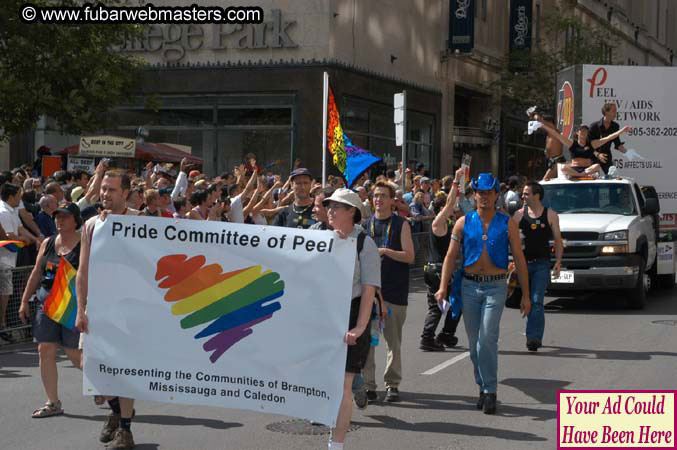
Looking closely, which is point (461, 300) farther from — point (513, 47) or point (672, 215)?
point (513, 47)

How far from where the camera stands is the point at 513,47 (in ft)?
147

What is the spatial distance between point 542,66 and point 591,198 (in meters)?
25.9

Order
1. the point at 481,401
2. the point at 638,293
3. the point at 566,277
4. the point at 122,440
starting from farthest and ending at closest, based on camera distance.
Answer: the point at 638,293, the point at 566,277, the point at 481,401, the point at 122,440

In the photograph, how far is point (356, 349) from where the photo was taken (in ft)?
23.9

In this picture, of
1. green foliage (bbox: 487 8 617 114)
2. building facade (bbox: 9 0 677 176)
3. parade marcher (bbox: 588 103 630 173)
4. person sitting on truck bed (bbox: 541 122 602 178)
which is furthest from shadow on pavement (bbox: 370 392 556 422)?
green foliage (bbox: 487 8 617 114)

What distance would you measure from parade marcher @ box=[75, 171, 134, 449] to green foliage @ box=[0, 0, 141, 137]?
605 inches

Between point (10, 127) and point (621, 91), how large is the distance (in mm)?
12782

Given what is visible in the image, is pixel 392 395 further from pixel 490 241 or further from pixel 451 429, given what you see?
pixel 490 241

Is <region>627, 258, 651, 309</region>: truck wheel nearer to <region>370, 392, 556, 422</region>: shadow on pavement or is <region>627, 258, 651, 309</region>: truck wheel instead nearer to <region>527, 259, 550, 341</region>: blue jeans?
<region>527, 259, 550, 341</region>: blue jeans

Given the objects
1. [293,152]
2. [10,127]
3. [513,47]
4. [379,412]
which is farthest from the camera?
[513,47]

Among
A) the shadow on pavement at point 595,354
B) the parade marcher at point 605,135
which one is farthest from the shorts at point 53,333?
the parade marcher at point 605,135

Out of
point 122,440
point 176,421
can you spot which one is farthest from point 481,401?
point 122,440

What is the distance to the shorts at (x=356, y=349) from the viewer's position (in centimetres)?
727

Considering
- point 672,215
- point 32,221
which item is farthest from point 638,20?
point 32,221
